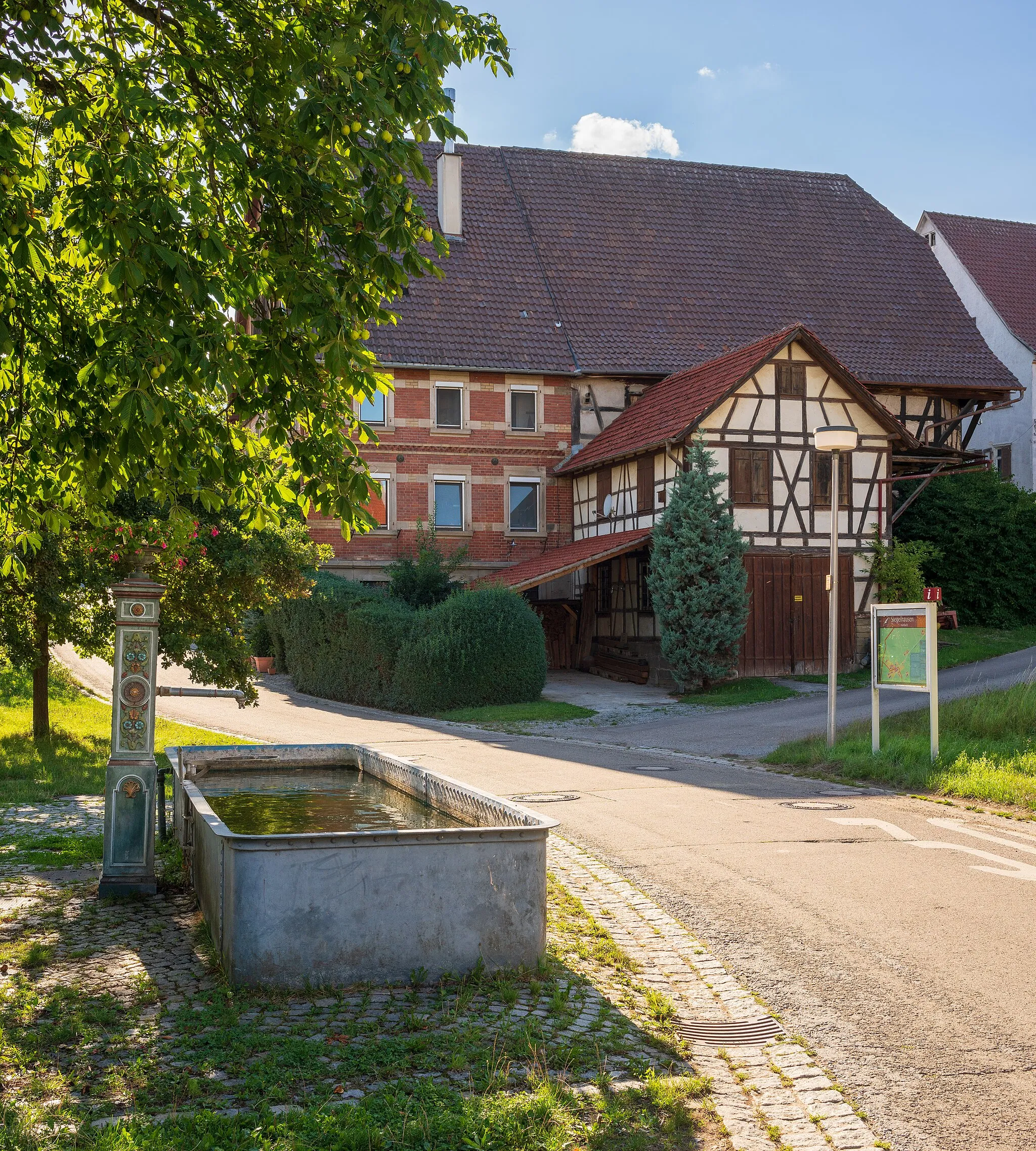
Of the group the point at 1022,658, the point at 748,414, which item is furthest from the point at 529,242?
the point at 1022,658

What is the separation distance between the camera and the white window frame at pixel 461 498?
33562 millimetres

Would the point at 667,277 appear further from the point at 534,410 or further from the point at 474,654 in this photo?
the point at 474,654

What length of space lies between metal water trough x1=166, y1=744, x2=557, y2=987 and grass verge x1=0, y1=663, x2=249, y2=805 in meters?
5.85

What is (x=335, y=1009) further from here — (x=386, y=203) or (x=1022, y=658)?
(x=1022, y=658)

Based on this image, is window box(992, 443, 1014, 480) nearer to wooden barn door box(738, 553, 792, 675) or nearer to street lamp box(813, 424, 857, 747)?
wooden barn door box(738, 553, 792, 675)

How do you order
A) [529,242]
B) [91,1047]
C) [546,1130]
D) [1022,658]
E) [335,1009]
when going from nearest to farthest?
[546,1130], [91,1047], [335,1009], [1022,658], [529,242]

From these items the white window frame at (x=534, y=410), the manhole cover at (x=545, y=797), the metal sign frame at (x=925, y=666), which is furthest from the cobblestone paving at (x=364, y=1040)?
the white window frame at (x=534, y=410)

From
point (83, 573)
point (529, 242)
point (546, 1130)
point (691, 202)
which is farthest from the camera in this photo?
point (691, 202)

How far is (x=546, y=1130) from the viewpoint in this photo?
13.6ft

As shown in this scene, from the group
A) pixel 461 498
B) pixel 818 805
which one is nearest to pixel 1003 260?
pixel 461 498

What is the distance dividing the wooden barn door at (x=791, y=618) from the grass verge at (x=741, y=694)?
34.4 inches

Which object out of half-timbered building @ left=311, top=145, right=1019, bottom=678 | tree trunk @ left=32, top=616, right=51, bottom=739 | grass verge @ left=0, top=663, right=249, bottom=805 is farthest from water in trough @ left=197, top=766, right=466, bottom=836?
half-timbered building @ left=311, top=145, right=1019, bottom=678

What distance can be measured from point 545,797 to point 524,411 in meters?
22.3

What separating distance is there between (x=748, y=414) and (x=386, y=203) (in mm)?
22992
